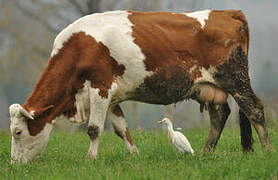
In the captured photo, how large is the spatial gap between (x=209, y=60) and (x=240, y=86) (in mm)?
733

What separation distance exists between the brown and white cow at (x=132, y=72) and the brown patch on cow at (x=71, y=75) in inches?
0.6

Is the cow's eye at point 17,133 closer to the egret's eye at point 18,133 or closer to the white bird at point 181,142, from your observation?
the egret's eye at point 18,133

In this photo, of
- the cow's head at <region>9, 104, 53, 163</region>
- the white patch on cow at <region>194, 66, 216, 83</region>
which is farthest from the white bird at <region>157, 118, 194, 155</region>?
the cow's head at <region>9, 104, 53, 163</region>

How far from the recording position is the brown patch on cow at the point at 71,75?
6.87 metres

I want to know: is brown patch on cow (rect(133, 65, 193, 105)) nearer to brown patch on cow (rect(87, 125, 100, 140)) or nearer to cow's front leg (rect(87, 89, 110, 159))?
cow's front leg (rect(87, 89, 110, 159))

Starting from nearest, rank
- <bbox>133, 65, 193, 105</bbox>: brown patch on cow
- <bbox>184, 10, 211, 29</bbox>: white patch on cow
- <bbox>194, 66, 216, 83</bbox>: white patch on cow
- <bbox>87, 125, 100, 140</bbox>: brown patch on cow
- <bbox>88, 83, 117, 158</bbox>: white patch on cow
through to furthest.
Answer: <bbox>88, 83, 117, 158</bbox>: white patch on cow → <bbox>87, 125, 100, 140</bbox>: brown patch on cow → <bbox>133, 65, 193, 105</bbox>: brown patch on cow → <bbox>194, 66, 216, 83</bbox>: white patch on cow → <bbox>184, 10, 211, 29</bbox>: white patch on cow

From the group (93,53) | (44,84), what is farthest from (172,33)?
(44,84)

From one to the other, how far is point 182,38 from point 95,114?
2035mm

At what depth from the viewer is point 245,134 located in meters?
7.63

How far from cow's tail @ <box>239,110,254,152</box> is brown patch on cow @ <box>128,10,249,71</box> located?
1193 mm

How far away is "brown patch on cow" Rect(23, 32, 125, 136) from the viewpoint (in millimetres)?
6867

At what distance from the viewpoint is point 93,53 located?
22.5ft

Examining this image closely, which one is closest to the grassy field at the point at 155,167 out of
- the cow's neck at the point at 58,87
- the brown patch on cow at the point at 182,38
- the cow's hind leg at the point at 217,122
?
the cow's hind leg at the point at 217,122

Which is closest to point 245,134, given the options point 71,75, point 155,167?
point 155,167
